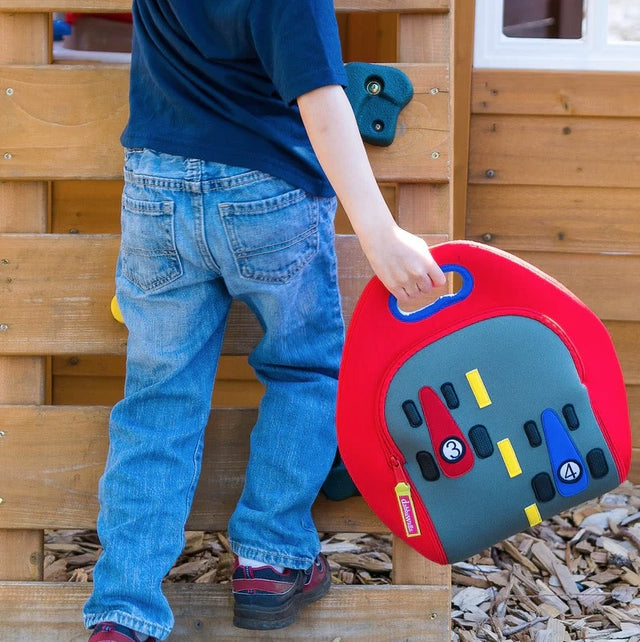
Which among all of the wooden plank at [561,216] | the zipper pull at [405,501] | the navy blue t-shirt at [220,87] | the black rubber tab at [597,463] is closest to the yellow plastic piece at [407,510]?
the zipper pull at [405,501]

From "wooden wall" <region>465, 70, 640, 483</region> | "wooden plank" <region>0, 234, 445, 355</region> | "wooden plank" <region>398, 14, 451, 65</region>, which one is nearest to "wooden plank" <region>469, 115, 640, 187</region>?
"wooden wall" <region>465, 70, 640, 483</region>

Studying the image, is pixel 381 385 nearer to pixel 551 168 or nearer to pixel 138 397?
pixel 138 397

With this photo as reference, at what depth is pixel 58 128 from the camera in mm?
1911

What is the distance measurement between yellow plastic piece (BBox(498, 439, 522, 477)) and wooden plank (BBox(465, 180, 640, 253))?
108 cm

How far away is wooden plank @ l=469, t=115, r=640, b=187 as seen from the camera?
99.8 inches

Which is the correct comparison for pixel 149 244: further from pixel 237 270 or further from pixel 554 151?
pixel 554 151

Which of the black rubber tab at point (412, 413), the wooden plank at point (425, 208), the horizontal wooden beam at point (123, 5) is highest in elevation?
the horizontal wooden beam at point (123, 5)

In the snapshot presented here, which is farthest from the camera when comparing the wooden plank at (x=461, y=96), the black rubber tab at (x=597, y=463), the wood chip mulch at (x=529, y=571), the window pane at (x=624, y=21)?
the window pane at (x=624, y=21)

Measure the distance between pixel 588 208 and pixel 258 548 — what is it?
1458mm

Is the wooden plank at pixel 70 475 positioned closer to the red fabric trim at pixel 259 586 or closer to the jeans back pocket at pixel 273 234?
the red fabric trim at pixel 259 586

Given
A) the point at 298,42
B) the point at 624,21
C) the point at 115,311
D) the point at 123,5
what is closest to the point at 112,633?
the point at 115,311

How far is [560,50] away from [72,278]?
149cm

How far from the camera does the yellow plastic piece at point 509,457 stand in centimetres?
161

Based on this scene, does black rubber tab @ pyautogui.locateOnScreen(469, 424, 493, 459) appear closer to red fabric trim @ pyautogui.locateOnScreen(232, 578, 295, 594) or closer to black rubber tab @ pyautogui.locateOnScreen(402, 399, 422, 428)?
black rubber tab @ pyautogui.locateOnScreen(402, 399, 422, 428)
